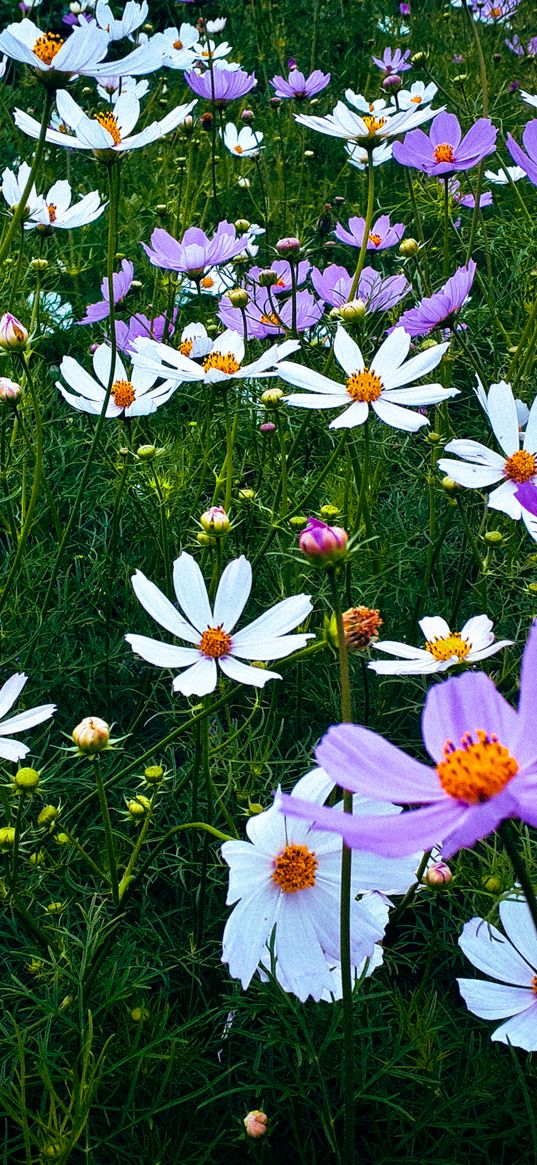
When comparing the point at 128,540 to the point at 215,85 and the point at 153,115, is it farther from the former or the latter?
the point at 153,115

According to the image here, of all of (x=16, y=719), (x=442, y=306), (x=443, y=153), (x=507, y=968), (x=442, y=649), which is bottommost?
(x=507, y=968)

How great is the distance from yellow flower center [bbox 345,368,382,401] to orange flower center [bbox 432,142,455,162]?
461 mm

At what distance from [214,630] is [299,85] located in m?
1.58

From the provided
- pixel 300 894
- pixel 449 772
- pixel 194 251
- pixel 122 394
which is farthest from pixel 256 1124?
pixel 194 251

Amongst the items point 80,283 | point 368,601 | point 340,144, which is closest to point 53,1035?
point 368,601

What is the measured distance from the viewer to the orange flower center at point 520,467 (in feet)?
3.71

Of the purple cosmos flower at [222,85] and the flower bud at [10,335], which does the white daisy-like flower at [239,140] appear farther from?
the flower bud at [10,335]

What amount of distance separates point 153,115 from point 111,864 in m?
2.51

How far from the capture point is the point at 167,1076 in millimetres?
764

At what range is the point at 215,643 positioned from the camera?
88 cm

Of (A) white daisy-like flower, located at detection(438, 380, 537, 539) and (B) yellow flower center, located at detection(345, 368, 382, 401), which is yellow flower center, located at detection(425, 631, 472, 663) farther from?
(B) yellow flower center, located at detection(345, 368, 382, 401)

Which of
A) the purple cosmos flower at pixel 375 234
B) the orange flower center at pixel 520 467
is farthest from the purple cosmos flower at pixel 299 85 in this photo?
the orange flower center at pixel 520 467

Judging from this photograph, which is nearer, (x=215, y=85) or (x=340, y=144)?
(x=215, y=85)

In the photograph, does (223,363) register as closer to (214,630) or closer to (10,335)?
(10,335)
